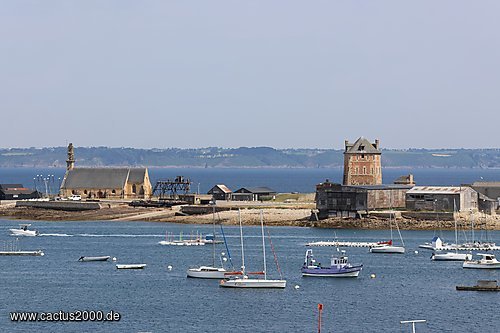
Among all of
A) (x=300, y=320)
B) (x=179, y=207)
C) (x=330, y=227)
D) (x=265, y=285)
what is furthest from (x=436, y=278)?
(x=179, y=207)

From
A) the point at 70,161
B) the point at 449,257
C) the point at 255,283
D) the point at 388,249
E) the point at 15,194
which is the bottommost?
the point at 255,283

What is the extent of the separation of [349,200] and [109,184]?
1612 inches

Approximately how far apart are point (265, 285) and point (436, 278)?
41.0 feet

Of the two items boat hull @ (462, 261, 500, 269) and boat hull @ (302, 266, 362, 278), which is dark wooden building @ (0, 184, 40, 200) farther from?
boat hull @ (302, 266, 362, 278)

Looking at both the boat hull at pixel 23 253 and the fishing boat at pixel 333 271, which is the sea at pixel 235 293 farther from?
the boat hull at pixel 23 253

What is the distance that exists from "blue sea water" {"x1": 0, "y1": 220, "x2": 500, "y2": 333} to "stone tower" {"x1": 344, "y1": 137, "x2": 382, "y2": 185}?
41.3 m

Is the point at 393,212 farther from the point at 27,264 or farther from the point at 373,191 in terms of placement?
the point at 27,264

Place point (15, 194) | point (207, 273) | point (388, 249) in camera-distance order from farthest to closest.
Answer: point (15, 194) → point (388, 249) → point (207, 273)

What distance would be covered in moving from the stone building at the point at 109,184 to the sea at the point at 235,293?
4814cm

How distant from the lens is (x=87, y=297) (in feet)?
207

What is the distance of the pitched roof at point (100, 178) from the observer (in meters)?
146

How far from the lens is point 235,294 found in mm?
64812

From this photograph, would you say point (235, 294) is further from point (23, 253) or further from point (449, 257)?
point (23, 253)

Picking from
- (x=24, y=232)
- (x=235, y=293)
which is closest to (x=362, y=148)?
(x=24, y=232)
